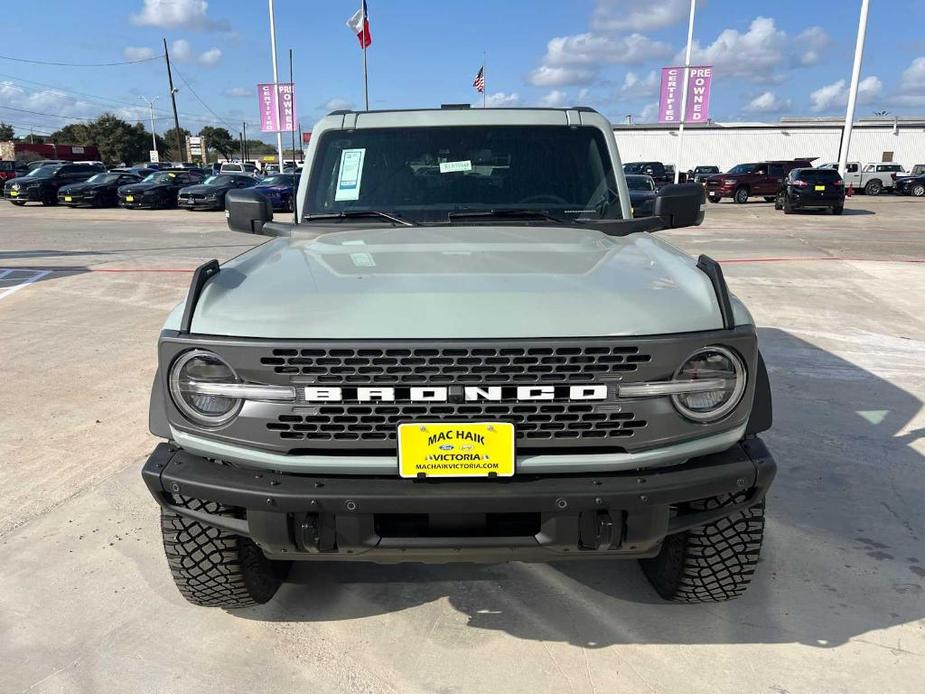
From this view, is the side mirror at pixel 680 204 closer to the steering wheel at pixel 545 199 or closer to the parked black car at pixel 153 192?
the steering wheel at pixel 545 199

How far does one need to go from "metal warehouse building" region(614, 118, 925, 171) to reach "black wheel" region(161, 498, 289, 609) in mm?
56752

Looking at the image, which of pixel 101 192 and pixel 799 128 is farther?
pixel 799 128

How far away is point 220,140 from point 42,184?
72.1 m

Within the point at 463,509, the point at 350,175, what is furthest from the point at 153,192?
the point at 463,509

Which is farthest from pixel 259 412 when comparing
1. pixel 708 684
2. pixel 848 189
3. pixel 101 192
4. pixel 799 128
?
pixel 799 128

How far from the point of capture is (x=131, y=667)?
2584 millimetres

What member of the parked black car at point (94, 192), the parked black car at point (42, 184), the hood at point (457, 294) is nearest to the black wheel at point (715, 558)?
the hood at point (457, 294)

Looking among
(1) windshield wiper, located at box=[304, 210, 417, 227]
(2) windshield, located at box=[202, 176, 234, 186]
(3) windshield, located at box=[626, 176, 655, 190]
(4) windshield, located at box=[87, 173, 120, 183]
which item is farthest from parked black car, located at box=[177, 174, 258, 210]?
(1) windshield wiper, located at box=[304, 210, 417, 227]

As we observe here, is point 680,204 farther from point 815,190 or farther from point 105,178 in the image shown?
point 105,178

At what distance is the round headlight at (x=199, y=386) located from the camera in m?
2.23

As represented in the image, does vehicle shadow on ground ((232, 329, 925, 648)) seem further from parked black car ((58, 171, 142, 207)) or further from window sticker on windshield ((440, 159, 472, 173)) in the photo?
parked black car ((58, 171, 142, 207))

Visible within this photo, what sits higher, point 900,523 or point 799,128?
point 799,128

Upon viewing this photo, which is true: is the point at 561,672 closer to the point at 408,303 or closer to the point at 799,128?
the point at 408,303

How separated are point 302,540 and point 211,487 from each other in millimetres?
328
